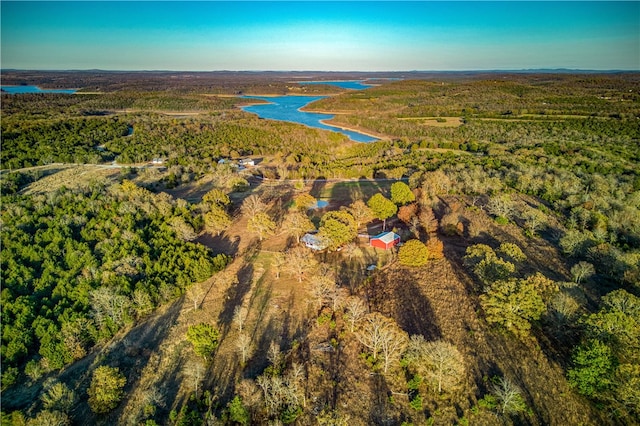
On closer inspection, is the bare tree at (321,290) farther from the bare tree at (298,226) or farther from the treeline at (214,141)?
the treeline at (214,141)

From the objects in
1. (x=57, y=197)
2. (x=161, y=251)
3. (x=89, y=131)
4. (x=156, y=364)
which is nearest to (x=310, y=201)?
(x=161, y=251)

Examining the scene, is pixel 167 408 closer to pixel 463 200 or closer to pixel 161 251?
pixel 161 251

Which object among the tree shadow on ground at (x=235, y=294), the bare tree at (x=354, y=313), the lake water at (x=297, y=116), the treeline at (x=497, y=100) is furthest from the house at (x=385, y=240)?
the treeline at (x=497, y=100)

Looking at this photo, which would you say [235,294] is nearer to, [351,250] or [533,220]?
[351,250]

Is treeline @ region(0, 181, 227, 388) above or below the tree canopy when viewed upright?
below

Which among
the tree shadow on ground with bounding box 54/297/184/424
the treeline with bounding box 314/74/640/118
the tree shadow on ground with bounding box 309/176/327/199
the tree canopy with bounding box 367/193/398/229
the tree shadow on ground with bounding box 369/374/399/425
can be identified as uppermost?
the treeline with bounding box 314/74/640/118

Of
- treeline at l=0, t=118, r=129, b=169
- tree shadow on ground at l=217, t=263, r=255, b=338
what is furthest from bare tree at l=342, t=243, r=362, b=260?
treeline at l=0, t=118, r=129, b=169

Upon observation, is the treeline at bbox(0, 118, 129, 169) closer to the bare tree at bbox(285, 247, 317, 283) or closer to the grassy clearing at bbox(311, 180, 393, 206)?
the grassy clearing at bbox(311, 180, 393, 206)
